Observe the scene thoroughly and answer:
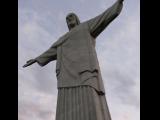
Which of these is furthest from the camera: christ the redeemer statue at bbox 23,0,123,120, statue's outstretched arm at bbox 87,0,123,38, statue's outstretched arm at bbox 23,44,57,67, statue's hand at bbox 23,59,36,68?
statue's outstretched arm at bbox 23,44,57,67

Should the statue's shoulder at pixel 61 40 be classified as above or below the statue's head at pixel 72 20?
below

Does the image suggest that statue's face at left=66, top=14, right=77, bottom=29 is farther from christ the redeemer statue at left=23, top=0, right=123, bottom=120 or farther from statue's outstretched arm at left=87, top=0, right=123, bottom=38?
statue's outstretched arm at left=87, top=0, right=123, bottom=38

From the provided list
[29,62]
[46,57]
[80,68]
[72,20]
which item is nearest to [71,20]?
[72,20]

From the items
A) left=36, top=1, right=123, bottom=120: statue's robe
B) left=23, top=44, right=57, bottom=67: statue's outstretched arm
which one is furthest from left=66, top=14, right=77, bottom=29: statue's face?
left=23, top=44, right=57, bottom=67: statue's outstretched arm

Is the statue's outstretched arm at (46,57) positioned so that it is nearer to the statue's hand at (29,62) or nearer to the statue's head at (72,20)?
the statue's hand at (29,62)

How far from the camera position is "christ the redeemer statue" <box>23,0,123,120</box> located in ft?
44.5

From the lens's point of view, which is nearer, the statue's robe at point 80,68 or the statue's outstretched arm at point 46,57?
the statue's robe at point 80,68

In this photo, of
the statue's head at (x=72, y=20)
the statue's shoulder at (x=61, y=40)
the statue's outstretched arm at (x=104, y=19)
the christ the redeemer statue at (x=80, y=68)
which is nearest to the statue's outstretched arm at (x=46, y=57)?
the christ the redeemer statue at (x=80, y=68)

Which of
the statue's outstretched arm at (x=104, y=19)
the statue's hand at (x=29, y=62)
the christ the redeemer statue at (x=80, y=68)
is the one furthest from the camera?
the statue's hand at (x=29, y=62)

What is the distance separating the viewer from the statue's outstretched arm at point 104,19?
14383 millimetres

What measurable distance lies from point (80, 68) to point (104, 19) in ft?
5.51
